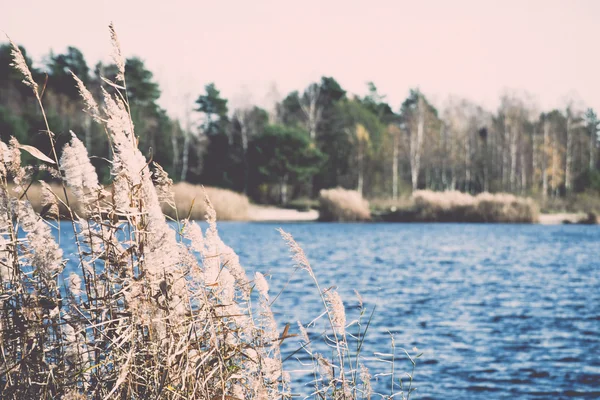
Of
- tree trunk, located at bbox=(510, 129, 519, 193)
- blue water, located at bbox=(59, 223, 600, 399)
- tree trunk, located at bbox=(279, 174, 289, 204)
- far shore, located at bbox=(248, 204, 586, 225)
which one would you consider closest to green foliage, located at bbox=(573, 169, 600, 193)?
far shore, located at bbox=(248, 204, 586, 225)

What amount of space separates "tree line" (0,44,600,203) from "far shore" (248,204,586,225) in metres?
4.04

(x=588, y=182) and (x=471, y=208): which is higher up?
(x=588, y=182)

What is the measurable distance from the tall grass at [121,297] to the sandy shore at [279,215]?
42.7m

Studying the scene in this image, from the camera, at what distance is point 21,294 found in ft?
10.6

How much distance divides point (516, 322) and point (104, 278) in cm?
1163

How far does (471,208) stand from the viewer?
43.4 m

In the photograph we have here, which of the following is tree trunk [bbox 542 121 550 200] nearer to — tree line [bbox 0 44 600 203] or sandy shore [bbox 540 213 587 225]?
tree line [bbox 0 44 600 203]

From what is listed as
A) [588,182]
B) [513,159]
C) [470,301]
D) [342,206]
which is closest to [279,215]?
[342,206]

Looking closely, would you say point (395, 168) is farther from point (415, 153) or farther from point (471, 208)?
point (471, 208)

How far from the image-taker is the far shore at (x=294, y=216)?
4531cm

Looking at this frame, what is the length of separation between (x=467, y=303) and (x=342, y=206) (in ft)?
93.9

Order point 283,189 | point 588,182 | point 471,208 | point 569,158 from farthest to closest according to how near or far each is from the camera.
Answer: point 569,158 → point 283,189 → point 588,182 → point 471,208

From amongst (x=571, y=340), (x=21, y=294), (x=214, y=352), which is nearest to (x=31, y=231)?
(x=21, y=294)

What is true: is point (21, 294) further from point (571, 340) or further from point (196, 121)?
point (196, 121)
